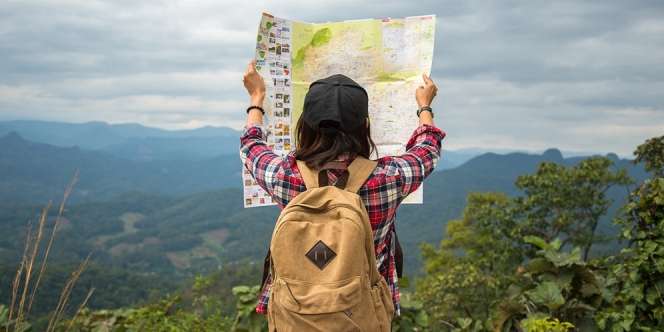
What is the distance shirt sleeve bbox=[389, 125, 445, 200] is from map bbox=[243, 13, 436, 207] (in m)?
0.34

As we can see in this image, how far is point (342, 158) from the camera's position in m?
1.73

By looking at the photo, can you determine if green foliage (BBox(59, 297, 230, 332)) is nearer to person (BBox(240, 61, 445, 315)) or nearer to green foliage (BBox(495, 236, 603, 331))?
green foliage (BBox(495, 236, 603, 331))

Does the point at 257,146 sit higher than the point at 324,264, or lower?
higher

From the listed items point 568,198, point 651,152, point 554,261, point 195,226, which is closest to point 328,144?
point 554,261

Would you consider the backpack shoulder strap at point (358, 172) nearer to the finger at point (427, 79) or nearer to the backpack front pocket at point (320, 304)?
the backpack front pocket at point (320, 304)

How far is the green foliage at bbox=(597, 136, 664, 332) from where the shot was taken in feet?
10.9

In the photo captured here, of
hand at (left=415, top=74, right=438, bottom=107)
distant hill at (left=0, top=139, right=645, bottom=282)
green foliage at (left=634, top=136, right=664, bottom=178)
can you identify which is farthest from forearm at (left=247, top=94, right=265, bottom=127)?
distant hill at (left=0, top=139, right=645, bottom=282)

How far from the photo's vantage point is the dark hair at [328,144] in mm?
1707

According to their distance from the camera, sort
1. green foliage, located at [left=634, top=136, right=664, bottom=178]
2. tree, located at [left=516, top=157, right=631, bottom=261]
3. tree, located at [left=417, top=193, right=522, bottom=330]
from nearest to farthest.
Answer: green foliage, located at [left=634, top=136, right=664, bottom=178]
tree, located at [left=417, top=193, right=522, bottom=330]
tree, located at [left=516, top=157, right=631, bottom=261]

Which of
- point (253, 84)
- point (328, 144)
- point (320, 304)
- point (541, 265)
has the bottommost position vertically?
point (541, 265)

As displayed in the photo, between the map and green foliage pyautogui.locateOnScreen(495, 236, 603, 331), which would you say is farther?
green foliage pyautogui.locateOnScreen(495, 236, 603, 331)

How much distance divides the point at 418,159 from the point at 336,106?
1.15ft

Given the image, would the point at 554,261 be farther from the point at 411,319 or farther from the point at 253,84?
the point at 253,84

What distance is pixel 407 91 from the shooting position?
2.31 m
